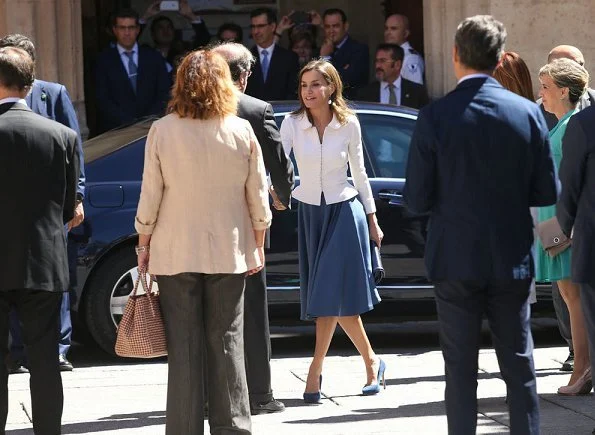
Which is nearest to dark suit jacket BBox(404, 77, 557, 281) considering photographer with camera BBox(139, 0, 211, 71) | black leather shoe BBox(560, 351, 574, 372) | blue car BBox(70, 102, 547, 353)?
black leather shoe BBox(560, 351, 574, 372)

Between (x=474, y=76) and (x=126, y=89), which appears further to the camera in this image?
(x=126, y=89)

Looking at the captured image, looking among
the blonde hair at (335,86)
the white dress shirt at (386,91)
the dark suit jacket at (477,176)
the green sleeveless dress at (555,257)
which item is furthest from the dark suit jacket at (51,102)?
the white dress shirt at (386,91)

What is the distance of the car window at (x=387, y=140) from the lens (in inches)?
399

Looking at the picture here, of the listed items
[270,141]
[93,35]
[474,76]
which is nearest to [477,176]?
[474,76]

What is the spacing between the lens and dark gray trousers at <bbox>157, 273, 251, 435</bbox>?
6.58 meters

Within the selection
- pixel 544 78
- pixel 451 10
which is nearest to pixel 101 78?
pixel 451 10

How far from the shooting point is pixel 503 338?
6.07 m

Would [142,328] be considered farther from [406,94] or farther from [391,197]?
[406,94]

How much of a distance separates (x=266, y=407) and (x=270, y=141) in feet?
4.82

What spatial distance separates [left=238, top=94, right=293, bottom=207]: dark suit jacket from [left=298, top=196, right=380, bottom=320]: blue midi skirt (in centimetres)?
65

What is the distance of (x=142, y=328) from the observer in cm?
657

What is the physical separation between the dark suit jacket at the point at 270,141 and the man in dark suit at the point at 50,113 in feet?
3.52

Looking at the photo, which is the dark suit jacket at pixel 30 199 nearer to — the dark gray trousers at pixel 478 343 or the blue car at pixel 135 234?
the dark gray trousers at pixel 478 343

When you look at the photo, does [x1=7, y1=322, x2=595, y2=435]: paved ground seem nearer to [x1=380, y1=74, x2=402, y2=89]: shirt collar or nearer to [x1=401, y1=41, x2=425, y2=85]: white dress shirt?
[x1=380, y1=74, x2=402, y2=89]: shirt collar
